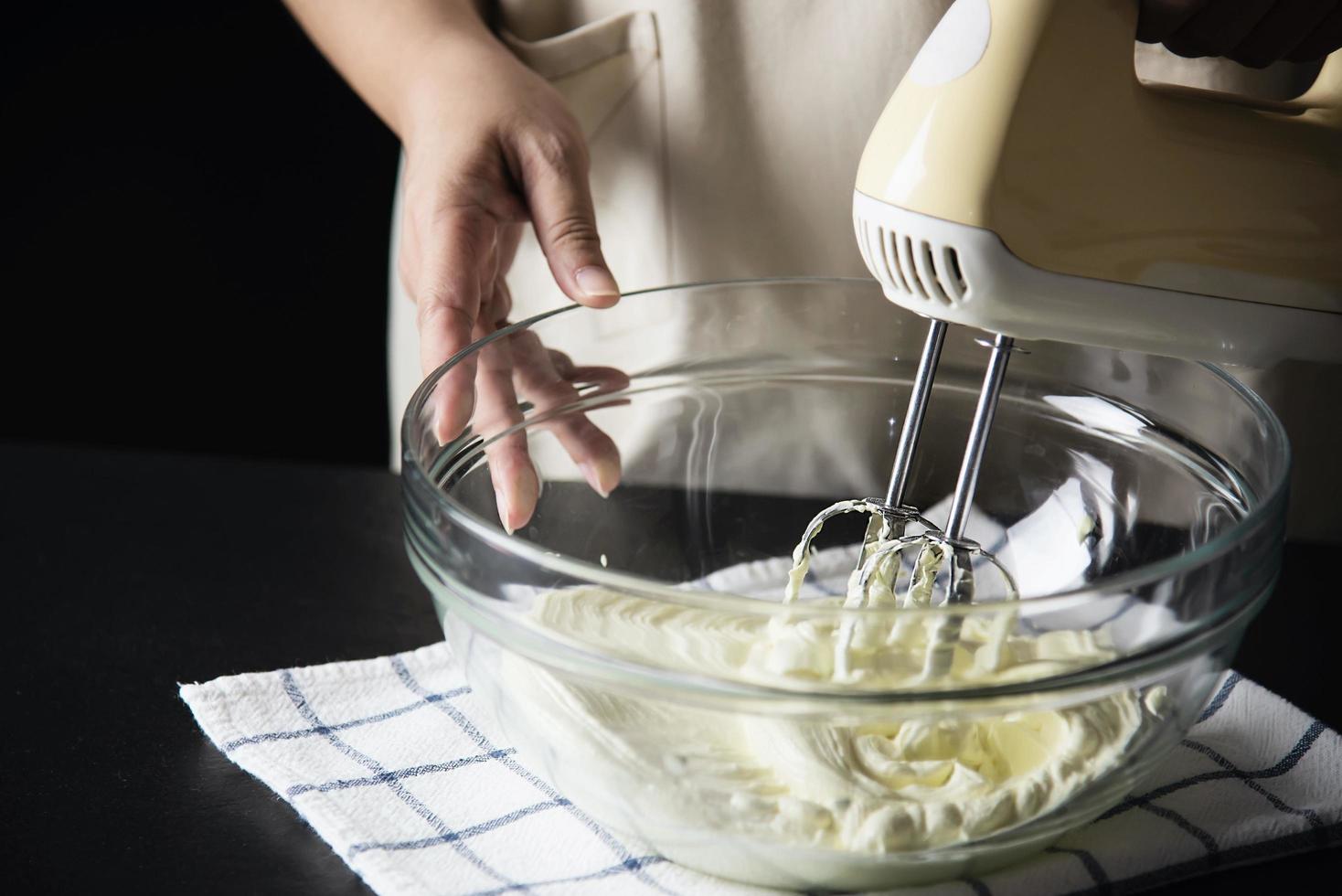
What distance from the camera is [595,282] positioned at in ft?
2.39

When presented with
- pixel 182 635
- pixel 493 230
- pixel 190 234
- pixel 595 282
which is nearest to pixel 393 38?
pixel 493 230

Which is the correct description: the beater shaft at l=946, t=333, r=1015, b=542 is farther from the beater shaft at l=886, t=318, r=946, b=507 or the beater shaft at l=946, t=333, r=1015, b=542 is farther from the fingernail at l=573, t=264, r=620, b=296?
the fingernail at l=573, t=264, r=620, b=296

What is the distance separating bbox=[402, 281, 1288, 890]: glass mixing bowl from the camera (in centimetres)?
49

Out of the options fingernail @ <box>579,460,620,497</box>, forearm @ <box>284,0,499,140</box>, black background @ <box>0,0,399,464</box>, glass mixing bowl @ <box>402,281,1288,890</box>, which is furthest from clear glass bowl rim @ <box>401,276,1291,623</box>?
black background @ <box>0,0,399,464</box>

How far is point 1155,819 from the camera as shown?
1.90 ft

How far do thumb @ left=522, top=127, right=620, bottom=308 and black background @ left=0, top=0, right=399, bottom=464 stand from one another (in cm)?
123

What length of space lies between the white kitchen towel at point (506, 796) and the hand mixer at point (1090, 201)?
149 mm

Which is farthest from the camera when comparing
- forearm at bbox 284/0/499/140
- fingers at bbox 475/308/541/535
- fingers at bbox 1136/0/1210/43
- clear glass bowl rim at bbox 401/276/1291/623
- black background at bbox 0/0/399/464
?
black background at bbox 0/0/399/464

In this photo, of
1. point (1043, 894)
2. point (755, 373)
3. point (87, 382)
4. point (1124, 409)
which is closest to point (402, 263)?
point (755, 373)

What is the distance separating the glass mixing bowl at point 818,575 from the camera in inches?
19.3

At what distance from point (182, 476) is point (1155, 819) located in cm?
66

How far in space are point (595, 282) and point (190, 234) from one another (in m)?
1.47

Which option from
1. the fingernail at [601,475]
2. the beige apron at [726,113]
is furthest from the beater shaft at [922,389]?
the beige apron at [726,113]

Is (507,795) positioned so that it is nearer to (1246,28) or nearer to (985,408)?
(985,408)
